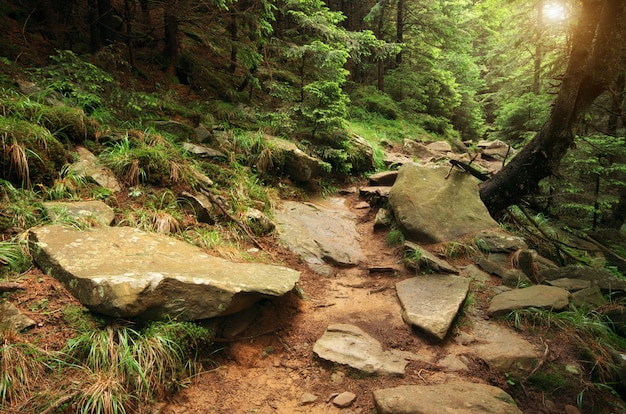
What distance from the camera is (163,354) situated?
2.76 meters

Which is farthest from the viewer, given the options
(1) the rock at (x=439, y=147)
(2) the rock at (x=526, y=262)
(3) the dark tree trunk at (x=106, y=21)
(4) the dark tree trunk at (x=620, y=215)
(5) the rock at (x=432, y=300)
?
(1) the rock at (x=439, y=147)

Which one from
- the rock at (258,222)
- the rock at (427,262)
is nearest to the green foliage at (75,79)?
the rock at (258,222)

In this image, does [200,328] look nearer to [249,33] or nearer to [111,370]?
[111,370]

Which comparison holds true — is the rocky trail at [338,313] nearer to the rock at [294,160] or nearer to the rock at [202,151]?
the rock at [202,151]

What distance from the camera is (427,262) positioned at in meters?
4.98

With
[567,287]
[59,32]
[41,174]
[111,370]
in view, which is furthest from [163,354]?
[59,32]

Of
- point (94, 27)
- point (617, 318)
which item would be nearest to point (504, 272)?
point (617, 318)

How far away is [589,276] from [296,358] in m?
4.52

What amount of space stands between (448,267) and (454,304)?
3.49 ft

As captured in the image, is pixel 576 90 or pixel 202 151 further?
pixel 202 151

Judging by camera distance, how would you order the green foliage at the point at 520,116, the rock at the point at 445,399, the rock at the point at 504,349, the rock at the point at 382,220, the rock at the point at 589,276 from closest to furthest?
the rock at the point at 445,399 → the rock at the point at 504,349 → the rock at the point at 589,276 → the rock at the point at 382,220 → the green foliage at the point at 520,116

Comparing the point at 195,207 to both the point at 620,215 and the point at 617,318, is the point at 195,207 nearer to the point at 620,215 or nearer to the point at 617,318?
the point at 617,318

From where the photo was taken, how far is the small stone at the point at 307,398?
9.29 ft

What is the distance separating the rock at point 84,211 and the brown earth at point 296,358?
0.93m
